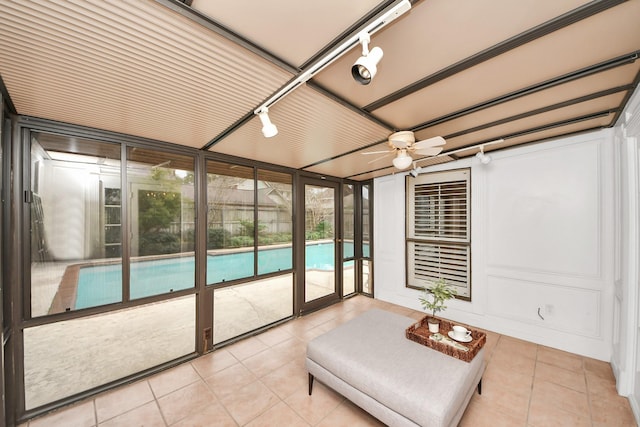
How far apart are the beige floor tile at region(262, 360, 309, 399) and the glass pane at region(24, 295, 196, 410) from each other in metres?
1.16

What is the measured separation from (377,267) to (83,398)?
4359 millimetres

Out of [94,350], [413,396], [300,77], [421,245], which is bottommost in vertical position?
[94,350]

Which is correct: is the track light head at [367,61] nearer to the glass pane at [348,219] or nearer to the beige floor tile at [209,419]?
the beige floor tile at [209,419]

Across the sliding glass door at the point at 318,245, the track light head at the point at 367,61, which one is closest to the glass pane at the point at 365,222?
the sliding glass door at the point at 318,245

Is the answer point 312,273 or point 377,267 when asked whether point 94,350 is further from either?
point 377,267

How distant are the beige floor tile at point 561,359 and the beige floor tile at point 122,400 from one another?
4250 millimetres

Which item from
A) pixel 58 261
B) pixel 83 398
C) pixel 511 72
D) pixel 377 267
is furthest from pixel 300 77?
pixel 377 267

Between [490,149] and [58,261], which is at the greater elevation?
[490,149]

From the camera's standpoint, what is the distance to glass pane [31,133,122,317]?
2.03 m

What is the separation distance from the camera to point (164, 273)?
2.65m

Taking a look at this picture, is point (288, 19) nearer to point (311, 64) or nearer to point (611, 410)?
point (311, 64)

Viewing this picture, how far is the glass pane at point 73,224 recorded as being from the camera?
2.03 metres

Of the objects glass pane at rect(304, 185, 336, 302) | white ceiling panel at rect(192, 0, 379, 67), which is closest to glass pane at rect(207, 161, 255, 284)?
glass pane at rect(304, 185, 336, 302)

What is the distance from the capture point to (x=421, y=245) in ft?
13.8
